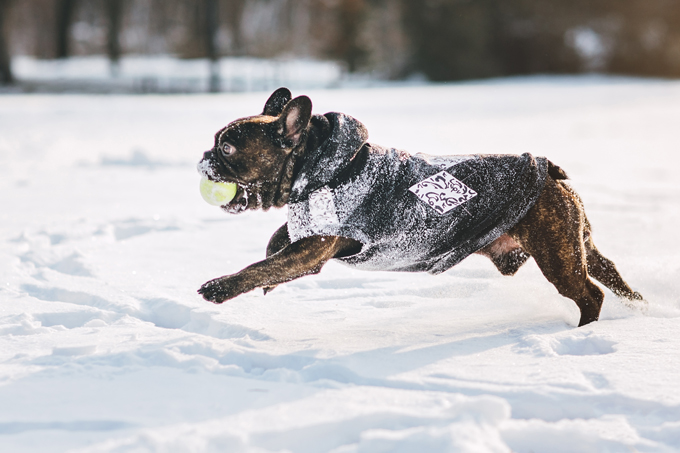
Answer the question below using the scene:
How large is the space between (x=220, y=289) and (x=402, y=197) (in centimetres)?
93

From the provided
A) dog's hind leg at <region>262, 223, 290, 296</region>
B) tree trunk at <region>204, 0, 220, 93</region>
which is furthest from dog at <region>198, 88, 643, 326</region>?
tree trunk at <region>204, 0, 220, 93</region>

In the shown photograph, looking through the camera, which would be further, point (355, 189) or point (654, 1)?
point (654, 1)

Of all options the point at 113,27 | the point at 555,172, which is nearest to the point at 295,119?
the point at 555,172

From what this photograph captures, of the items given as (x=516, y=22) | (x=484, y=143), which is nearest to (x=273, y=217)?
(x=484, y=143)

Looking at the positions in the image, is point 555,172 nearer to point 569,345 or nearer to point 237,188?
point 569,345

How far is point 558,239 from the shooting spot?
314 centimetres

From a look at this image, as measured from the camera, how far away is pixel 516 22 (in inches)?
1323

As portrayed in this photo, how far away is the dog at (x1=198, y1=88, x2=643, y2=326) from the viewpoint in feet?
9.78

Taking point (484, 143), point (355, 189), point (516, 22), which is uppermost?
point (516, 22)

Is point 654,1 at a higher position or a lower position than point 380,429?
higher

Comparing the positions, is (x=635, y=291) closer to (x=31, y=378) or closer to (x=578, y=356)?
(x=578, y=356)

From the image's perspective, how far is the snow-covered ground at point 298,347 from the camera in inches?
86.6

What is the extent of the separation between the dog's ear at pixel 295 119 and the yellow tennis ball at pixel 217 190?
0.35 metres

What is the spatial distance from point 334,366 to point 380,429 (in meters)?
0.51
